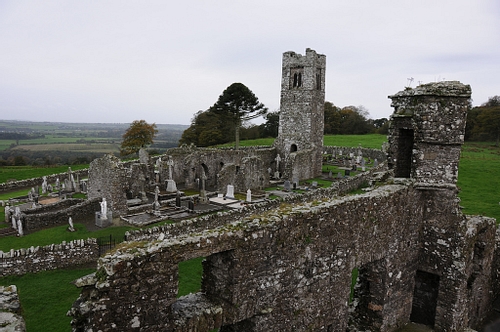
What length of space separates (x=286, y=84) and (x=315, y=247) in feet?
86.9

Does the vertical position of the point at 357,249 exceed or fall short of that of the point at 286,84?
it falls short

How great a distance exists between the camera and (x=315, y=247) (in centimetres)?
665

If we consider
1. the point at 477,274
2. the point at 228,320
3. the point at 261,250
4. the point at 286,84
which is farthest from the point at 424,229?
the point at 286,84

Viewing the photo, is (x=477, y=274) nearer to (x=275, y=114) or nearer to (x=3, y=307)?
(x=3, y=307)

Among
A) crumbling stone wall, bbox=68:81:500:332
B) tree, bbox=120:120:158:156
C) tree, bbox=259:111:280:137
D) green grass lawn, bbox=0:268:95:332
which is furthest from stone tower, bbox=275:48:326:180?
tree, bbox=259:111:280:137

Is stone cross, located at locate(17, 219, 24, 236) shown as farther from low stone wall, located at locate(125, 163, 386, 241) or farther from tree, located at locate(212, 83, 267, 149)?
tree, located at locate(212, 83, 267, 149)

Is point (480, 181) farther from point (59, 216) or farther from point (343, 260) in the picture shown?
point (59, 216)

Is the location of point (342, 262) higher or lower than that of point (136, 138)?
lower

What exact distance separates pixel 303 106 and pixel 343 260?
24.8 m

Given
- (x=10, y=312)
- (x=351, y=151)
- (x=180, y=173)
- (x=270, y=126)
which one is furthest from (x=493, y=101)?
(x=10, y=312)

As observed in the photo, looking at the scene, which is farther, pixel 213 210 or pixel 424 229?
pixel 213 210

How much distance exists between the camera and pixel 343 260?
7.19 m

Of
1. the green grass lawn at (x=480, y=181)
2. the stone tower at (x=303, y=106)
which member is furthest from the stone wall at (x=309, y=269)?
the stone tower at (x=303, y=106)

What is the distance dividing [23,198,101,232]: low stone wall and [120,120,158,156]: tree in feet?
114
